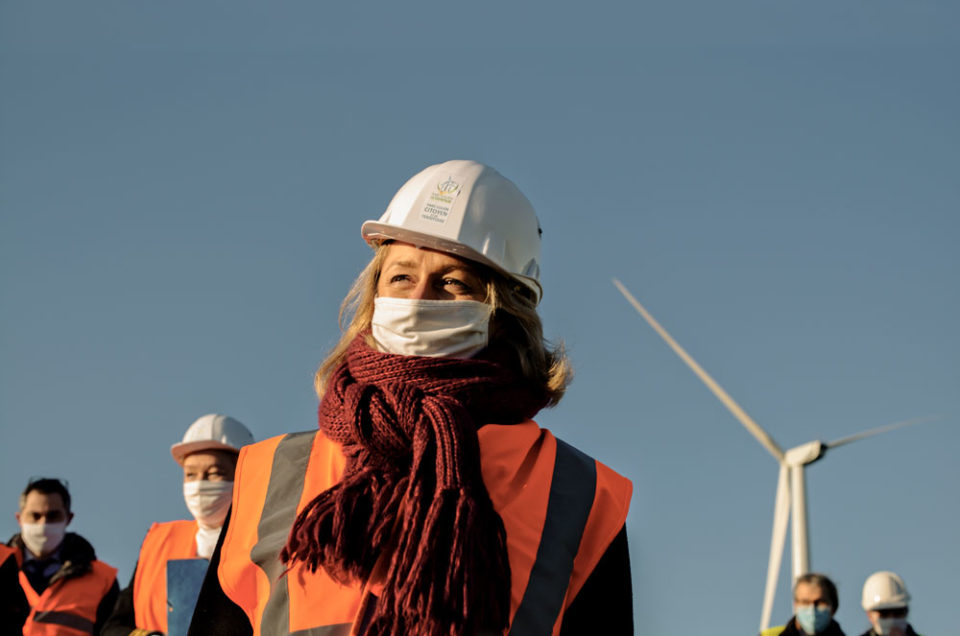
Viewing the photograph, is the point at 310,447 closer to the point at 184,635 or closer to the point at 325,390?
the point at 325,390

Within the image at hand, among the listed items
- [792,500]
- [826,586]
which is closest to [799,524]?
[792,500]

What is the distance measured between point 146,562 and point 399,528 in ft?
28.6

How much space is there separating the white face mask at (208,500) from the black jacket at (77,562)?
2338 mm

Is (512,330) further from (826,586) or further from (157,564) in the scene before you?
(826,586)

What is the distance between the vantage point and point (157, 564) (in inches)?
530

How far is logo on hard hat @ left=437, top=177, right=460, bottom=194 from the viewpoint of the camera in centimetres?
620

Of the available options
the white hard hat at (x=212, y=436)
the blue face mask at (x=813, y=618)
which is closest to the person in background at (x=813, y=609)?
the blue face mask at (x=813, y=618)

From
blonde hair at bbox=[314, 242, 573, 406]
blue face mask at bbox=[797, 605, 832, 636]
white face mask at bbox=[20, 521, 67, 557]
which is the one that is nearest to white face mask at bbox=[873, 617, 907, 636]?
blue face mask at bbox=[797, 605, 832, 636]

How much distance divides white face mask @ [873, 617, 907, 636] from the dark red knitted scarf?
12.9 m

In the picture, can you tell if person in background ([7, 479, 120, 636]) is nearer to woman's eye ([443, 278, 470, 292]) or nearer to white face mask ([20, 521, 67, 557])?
white face mask ([20, 521, 67, 557])

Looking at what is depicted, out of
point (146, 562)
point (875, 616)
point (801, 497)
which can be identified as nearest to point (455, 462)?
point (146, 562)

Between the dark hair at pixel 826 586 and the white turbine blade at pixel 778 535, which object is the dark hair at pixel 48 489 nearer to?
the dark hair at pixel 826 586

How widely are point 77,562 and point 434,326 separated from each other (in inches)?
409

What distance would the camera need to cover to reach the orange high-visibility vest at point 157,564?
13.2 metres
